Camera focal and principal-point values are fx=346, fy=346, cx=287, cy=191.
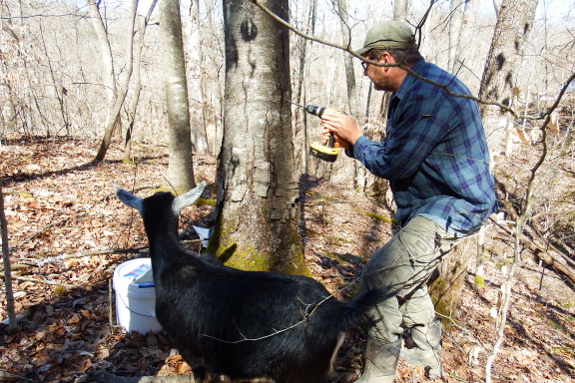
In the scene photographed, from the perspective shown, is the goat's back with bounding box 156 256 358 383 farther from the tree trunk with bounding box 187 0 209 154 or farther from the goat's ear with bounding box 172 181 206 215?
the tree trunk with bounding box 187 0 209 154

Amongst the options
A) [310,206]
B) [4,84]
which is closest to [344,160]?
[310,206]

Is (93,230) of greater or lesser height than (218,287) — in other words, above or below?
below

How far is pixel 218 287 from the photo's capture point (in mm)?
2859

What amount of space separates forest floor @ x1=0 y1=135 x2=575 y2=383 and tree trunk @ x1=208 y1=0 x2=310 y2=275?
1.10m

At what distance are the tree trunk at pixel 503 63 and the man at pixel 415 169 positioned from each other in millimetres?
2425

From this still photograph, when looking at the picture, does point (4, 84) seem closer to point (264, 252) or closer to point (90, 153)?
point (90, 153)

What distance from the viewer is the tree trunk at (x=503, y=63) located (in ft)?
15.8

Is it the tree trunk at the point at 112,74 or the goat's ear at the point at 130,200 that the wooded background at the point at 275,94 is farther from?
the goat's ear at the point at 130,200

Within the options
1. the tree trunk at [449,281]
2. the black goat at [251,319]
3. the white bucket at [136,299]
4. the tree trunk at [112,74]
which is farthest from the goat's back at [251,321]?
the tree trunk at [112,74]

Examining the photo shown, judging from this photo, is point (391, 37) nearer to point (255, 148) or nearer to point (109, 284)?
point (255, 148)

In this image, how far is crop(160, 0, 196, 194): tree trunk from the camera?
6.86 metres

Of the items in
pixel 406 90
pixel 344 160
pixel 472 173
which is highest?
pixel 406 90

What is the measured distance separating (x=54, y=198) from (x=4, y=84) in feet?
17.4

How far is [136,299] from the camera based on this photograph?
344 cm
